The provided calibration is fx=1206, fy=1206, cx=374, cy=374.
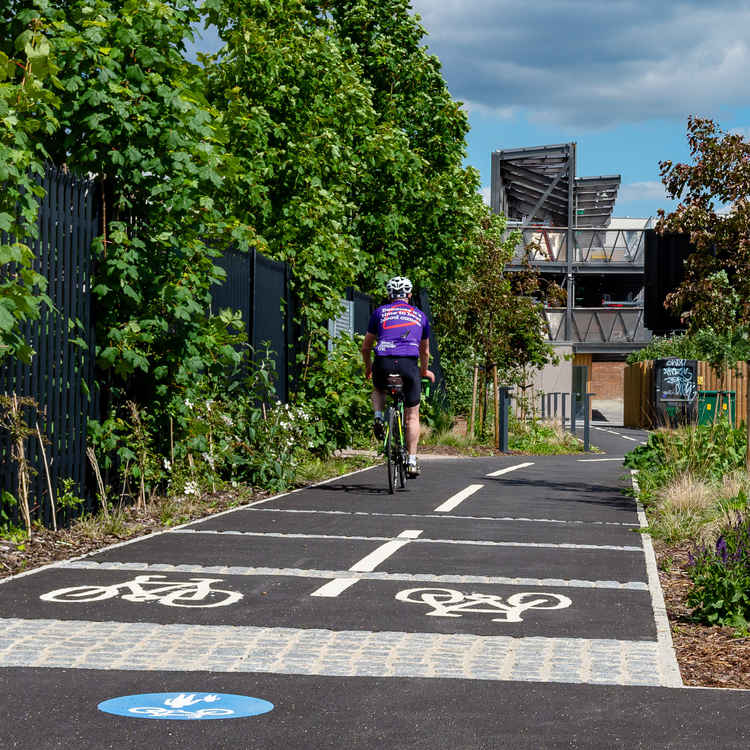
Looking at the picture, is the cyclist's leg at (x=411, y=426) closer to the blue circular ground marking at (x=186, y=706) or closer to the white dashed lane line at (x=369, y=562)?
the white dashed lane line at (x=369, y=562)

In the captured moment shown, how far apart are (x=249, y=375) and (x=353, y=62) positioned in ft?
40.1

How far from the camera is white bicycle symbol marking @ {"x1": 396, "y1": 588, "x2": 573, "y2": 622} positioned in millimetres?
6199

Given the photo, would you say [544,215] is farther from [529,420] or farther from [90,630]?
[90,630]

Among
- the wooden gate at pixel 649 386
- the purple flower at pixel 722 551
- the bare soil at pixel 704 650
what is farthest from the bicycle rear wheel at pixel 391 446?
the wooden gate at pixel 649 386

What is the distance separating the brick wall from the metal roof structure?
7.19m

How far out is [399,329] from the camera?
463 inches

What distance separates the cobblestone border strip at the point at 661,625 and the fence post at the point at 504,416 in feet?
44.8

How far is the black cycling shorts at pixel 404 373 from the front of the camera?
39.0ft

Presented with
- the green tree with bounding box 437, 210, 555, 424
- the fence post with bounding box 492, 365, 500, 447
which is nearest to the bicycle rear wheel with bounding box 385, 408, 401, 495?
the fence post with bounding box 492, 365, 500, 447

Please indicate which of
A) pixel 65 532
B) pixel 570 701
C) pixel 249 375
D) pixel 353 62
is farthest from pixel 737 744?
pixel 353 62

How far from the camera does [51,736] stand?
161 inches

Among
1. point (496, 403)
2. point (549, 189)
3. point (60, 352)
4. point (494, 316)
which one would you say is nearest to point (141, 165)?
point (60, 352)

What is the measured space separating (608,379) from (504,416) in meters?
40.1

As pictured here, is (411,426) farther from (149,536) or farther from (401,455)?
(149,536)
